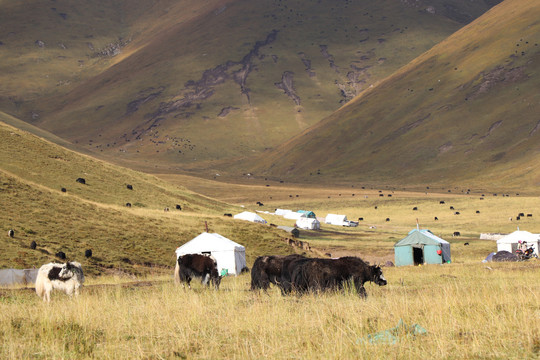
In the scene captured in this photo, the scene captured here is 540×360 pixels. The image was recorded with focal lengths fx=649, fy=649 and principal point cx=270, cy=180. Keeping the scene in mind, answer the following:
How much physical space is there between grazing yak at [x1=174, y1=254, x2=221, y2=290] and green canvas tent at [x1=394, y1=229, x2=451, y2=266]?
30.5m

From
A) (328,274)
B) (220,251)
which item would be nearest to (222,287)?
(328,274)

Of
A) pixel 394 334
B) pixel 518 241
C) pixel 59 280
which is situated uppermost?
pixel 518 241

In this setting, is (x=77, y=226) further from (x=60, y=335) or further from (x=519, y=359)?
(x=519, y=359)

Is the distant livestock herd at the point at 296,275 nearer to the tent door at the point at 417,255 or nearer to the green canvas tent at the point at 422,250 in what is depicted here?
the green canvas tent at the point at 422,250

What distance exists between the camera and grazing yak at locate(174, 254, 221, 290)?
24794 mm

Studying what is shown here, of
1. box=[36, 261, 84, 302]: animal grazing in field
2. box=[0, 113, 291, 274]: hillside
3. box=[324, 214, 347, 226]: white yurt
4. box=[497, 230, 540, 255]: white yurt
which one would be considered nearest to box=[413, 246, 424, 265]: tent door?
box=[497, 230, 540, 255]: white yurt

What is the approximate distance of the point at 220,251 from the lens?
4381 cm

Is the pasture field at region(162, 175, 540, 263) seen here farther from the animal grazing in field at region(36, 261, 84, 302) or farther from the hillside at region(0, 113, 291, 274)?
the animal grazing in field at region(36, 261, 84, 302)

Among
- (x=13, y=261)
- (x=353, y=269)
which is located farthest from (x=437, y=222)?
(x=353, y=269)

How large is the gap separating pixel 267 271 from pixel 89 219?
32215mm

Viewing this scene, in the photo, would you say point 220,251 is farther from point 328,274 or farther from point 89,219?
point 328,274

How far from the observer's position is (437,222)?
310ft

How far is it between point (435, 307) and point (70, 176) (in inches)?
2408

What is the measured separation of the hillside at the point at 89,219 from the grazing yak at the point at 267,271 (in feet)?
63.3
